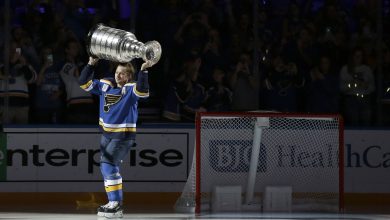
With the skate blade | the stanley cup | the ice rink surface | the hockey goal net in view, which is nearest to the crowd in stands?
the hockey goal net

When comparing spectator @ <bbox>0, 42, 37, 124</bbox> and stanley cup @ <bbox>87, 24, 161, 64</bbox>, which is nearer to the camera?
stanley cup @ <bbox>87, 24, 161, 64</bbox>

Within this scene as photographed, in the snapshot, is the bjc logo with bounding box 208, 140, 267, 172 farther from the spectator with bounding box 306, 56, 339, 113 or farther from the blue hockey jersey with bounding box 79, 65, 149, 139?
the blue hockey jersey with bounding box 79, 65, 149, 139

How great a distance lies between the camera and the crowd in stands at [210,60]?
471 inches

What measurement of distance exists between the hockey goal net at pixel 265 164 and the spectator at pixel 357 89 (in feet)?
3.25

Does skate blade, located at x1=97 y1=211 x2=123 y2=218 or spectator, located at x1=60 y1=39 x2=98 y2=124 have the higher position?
spectator, located at x1=60 y1=39 x2=98 y2=124

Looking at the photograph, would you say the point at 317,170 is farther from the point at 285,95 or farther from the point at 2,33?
the point at 2,33

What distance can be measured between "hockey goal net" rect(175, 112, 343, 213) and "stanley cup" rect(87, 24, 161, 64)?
71.6 inches

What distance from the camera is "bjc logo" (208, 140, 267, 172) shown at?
37.1 feet

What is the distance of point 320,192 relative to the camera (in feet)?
36.9

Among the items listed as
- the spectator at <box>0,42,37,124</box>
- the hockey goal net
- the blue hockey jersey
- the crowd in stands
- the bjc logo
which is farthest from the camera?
the crowd in stands

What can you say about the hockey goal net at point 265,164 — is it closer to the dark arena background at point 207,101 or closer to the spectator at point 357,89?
the dark arena background at point 207,101

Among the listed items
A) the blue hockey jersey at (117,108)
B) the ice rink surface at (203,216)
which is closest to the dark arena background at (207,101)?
the ice rink surface at (203,216)

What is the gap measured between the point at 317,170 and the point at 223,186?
1.04 metres

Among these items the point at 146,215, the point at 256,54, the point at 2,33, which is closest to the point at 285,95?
the point at 256,54
